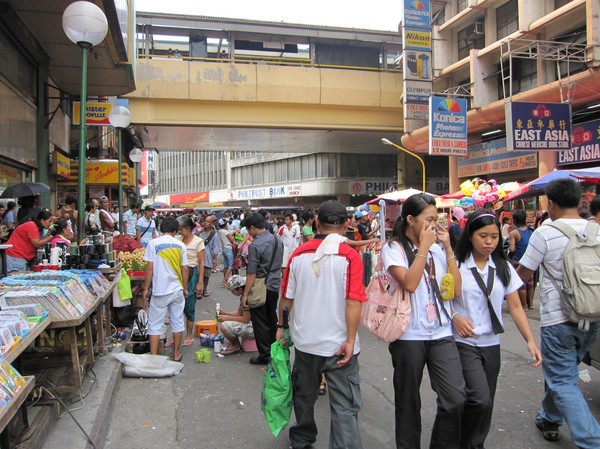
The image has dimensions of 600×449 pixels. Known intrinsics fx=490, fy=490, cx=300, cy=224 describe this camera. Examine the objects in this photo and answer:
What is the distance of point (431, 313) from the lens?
3.12 m

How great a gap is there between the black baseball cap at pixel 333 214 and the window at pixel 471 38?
19981mm

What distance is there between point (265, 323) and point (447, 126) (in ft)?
47.4

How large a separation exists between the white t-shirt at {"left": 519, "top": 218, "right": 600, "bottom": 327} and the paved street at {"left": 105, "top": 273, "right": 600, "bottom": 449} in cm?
114

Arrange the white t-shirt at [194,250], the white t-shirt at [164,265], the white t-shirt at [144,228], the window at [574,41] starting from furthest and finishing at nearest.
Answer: the window at [574,41], the white t-shirt at [144,228], the white t-shirt at [194,250], the white t-shirt at [164,265]

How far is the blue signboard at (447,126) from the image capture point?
58.8 feet

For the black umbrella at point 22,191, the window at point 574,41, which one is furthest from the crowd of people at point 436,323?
the window at point 574,41

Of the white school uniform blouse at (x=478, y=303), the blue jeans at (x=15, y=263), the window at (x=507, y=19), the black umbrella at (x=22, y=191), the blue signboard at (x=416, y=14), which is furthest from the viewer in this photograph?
the blue signboard at (x=416, y=14)

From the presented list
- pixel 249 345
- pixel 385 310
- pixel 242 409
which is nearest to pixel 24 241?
pixel 249 345

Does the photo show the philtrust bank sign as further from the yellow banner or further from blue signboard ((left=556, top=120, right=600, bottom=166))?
the yellow banner

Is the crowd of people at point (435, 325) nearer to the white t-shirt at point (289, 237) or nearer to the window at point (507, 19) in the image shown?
the white t-shirt at point (289, 237)

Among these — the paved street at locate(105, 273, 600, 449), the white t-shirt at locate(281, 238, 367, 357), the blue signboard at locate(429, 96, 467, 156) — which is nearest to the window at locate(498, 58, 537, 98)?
the blue signboard at locate(429, 96, 467, 156)

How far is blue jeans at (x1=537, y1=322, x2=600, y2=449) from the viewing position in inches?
129

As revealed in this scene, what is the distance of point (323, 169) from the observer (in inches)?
1519

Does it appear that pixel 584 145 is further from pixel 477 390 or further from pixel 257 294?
pixel 477 390
